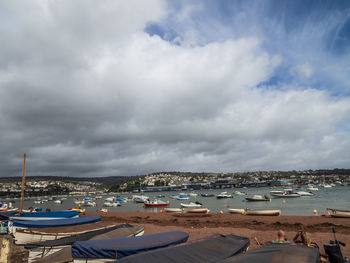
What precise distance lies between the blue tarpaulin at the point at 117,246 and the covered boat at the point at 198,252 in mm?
1321

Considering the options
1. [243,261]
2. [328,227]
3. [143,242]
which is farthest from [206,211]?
[243,261]

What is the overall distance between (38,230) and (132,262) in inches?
464

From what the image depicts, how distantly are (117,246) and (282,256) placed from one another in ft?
18.6

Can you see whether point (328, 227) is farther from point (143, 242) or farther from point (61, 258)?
point (61, 258)

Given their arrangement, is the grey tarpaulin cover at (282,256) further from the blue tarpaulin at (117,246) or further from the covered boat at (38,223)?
the covered boat at (38,223)

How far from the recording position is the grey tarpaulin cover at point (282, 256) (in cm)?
630

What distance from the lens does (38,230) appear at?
1548cm

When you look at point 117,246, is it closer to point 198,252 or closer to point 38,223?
point 198,252

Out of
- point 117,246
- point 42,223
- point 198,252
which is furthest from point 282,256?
point 42,223

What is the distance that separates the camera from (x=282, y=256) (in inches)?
258

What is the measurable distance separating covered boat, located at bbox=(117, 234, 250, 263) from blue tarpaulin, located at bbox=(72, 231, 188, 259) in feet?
4.33

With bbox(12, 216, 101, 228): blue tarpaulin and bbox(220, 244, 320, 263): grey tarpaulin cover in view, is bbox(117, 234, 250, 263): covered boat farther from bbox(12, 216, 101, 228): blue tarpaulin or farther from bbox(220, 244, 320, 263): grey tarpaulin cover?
bbox(12, 216, 101, 228): blue tarpaulin

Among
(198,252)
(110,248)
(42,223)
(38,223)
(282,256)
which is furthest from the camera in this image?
(42,223)

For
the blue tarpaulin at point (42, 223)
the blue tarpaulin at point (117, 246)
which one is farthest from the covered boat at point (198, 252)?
the blue tarpaulin at point (42, 223)
